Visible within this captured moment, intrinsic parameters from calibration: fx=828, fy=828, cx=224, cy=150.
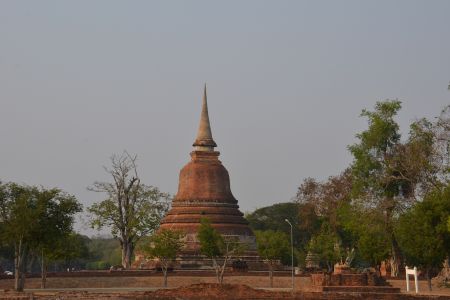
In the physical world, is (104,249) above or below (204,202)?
below

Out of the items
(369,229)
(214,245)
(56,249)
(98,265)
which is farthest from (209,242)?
(98,265)

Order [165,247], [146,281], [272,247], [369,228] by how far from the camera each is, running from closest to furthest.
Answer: [369,228] < [146,281] < [165,247] < [272,247]

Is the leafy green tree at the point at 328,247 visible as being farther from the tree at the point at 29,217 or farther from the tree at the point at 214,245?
the tree at the point at 29,217

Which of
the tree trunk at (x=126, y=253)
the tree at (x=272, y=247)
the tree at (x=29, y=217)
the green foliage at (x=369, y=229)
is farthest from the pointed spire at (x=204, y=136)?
the tree at (x=29, y=217)

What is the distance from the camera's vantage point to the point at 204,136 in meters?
77.2

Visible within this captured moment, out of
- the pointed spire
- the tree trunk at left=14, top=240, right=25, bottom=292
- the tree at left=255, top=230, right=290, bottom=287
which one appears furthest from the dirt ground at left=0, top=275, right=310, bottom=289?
the pointed spire

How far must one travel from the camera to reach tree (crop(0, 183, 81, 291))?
49156 mm

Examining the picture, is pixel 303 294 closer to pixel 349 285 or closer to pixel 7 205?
pixel 349 285

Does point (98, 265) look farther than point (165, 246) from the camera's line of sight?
Yes

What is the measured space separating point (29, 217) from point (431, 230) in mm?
23941

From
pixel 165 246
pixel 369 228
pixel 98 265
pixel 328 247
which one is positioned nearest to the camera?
pixel 369 228

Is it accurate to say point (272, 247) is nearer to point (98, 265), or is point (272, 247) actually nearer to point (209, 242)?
point (209, 242)

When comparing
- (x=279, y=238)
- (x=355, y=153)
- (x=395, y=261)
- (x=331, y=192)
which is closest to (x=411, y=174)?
(x=355, y=153)

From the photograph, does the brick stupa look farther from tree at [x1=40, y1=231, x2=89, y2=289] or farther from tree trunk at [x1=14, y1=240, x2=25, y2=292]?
tree trunk at [x1=14, y1=240, x2=25, y2=292]
